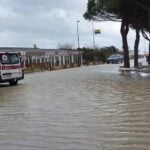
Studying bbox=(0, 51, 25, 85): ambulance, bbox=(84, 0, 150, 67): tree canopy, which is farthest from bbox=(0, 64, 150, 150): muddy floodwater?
bbox=(84, 0, 150, 67): tree canopy

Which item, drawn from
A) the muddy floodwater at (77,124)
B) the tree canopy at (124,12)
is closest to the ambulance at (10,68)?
the tree canopy at (124,12)

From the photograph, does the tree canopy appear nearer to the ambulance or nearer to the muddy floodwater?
the ambulance

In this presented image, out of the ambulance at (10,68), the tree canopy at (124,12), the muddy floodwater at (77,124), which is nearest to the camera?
the muddy floodwater at (77,124)

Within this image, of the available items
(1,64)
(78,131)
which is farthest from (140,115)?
(1,64)

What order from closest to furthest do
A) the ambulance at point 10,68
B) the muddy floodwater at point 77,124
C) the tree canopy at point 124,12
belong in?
the muddy floodwater at point 77,124 < the ambulance at point 10,68 < the tree canopy at point 124,12

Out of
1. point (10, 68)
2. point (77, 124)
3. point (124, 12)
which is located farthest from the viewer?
point (124, 12)

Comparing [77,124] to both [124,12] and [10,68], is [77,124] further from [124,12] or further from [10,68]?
[124,12]

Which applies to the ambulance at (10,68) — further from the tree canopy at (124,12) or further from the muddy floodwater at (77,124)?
the muddy floodwater at (77,124)

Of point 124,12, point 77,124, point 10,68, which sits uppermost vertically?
point 124,12

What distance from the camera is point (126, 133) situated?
996 centimetres

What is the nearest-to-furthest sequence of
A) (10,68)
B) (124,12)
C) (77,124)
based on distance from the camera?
1. (77,124)
2. (10,68)
3. (124,12)

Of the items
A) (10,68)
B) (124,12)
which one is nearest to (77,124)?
(10,68)

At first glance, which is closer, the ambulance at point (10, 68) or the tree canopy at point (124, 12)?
the ambulance at point (10, 68)

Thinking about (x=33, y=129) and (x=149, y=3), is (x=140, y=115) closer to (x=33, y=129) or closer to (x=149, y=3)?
(x=33, y=129)
